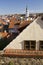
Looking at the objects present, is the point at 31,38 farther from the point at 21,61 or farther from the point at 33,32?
the point at 21,61

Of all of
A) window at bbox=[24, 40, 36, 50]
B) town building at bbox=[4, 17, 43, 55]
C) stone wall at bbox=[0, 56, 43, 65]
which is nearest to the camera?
stone wall at bbox=[0, 56, 43, 65]

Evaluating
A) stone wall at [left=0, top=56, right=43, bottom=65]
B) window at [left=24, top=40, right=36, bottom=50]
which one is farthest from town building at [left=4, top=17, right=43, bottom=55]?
stone wall at [left=0, top=56, right=43, bottom=65]

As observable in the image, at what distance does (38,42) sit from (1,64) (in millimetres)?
4879

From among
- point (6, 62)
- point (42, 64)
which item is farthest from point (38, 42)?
point (6, 62)

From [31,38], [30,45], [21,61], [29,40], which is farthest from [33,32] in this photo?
[21,61]

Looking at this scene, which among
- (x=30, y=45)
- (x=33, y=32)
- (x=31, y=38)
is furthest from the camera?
(x=30, y=45)

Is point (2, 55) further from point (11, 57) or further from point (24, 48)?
point (24, 48)

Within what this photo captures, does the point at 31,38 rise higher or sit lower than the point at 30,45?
higher

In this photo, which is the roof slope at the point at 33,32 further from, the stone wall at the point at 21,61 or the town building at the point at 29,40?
the stone wall at the point at 21,61

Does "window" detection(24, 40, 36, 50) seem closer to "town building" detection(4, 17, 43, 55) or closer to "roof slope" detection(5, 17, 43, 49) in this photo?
"town building" detection(4, 17, 43, 55)

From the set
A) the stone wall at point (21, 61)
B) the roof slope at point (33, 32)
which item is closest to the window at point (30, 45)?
the roof slope at point (33, 32)

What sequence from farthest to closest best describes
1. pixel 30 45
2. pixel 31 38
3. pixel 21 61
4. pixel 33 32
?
pixel 30 45 → pixel 31 38 → pixel 33 32 → pixel 21 61

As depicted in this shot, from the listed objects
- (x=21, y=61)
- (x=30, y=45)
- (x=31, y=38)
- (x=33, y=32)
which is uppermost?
(x=33, y=32)

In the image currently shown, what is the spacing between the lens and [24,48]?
21.1 meters
